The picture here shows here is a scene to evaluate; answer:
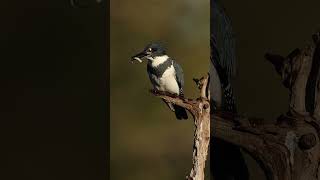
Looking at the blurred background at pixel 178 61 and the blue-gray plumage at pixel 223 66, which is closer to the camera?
the blurred background at pixel 178 61

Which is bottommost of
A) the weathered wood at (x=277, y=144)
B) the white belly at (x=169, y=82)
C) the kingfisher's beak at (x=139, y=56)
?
the weathered wood at (x=277, y=144)

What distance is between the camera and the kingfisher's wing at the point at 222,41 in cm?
115

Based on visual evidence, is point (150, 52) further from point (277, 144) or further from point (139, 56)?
point (277, 144)

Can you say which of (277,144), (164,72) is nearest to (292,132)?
(277,144)

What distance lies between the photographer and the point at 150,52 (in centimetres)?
106

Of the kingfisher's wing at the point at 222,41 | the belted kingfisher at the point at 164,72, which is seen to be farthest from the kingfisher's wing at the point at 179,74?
the kingfisher's wing at the point at 222,41

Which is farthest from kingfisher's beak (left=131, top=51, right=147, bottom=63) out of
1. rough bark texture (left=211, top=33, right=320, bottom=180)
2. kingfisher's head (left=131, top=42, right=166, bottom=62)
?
rough bark texture (left=211, top=33, right=320, bottom=180)

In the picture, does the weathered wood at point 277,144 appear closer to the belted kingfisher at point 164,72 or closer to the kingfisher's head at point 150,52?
the belted kingfisher at point 164,72
